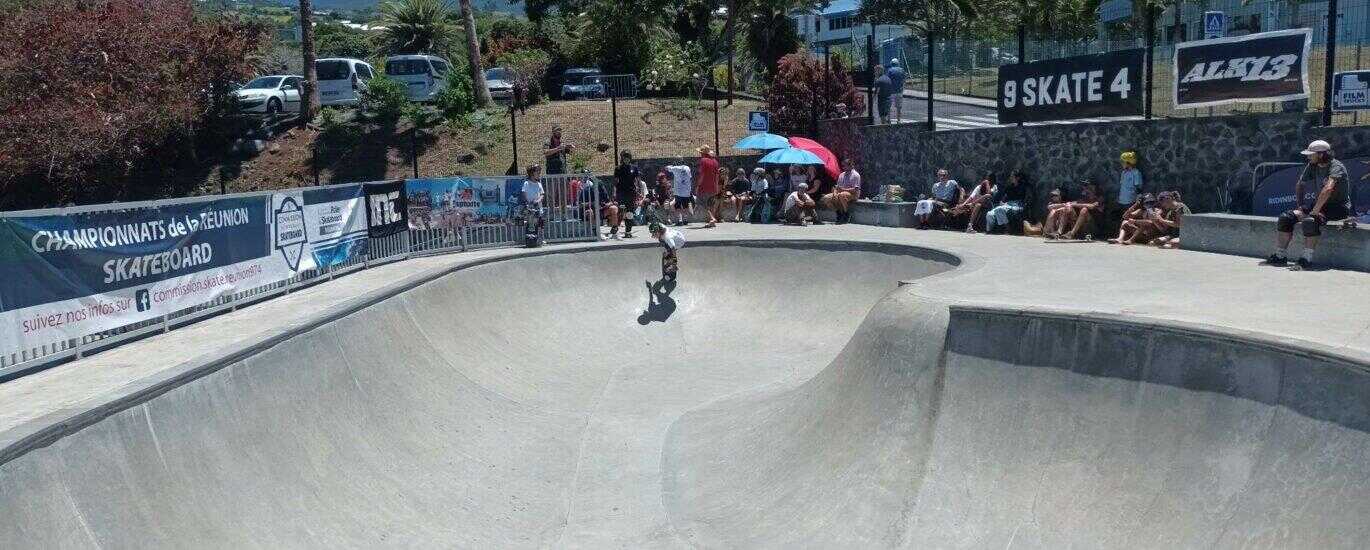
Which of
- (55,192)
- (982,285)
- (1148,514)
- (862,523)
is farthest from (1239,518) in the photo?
(55,192)

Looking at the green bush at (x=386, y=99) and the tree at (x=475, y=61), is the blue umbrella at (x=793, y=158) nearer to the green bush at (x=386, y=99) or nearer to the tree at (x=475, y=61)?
the green bush at (x=386, y=99)

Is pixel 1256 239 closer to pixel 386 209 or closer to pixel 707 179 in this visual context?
pixel 707 179

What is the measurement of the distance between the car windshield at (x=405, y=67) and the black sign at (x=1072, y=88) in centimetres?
2196

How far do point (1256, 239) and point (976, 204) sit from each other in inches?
220

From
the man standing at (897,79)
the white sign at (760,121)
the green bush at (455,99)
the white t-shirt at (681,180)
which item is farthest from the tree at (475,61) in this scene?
the man standing at (897,79)

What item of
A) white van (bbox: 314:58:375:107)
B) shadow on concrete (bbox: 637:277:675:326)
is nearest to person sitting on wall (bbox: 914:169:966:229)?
shadow on concrete (bbox: 637:277:675:326)

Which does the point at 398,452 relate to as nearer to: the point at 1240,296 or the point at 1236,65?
the point at 1240,296

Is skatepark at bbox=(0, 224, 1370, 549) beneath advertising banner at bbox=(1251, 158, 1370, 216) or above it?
beneath

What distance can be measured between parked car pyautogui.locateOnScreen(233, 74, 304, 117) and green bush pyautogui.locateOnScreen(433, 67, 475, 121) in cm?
576

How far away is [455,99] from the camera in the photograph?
29625 millimetres

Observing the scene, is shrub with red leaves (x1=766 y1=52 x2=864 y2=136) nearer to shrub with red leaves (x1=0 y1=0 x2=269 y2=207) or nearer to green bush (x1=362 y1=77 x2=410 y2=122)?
green bush (x1=362 y1=77 x2=410 y2=122)

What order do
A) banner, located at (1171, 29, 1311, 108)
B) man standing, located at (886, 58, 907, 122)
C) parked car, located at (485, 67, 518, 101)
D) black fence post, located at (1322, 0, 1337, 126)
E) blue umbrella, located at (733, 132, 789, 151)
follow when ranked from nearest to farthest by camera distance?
1. black fence post, located at (1322, 0, 1337, 126)
2. banner, located at (1171, 29, 1311, 108)
3. blue umbrella, located at (733, 132, 789, 151)
4. man standing, located at (886, 58, 907, 122)
5. parked car, located at (485, 67, 518, 101)

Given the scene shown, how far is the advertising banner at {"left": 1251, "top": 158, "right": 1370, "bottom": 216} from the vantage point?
12391 millimetres

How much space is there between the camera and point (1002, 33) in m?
49.0
